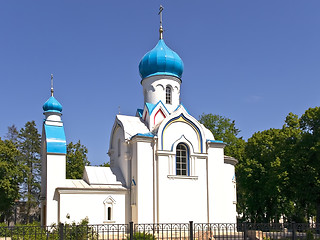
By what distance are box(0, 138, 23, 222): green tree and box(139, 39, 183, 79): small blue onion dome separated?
33.6 ft

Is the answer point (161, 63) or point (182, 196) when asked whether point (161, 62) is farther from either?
point (182, 196)

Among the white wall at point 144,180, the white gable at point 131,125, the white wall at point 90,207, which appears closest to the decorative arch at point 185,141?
the white wall at point 144,180

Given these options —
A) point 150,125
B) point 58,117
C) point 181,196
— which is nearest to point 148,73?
point 150,125

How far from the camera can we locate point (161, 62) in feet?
68.6

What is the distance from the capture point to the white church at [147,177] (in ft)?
57.2

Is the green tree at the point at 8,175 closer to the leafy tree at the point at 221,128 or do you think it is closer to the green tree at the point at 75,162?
the green tree at the point at 75,162

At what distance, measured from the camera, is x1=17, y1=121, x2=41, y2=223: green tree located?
29.8 meters

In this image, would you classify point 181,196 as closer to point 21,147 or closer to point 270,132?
point 270,132

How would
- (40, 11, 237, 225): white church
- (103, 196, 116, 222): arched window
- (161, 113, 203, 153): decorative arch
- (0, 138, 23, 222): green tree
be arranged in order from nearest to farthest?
1. (40, 11, 237, 225): white church
2. (103, 196, 116, 222): arched window
3. (161, 113, 203, 153): decorative arch
4. (0, 138, 23, 222): green tree

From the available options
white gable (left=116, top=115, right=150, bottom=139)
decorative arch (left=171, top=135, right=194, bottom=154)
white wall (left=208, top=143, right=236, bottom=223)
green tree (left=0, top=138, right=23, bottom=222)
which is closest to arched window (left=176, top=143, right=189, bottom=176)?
decorative arch (left=171, top=135, right=194, bottom=154)

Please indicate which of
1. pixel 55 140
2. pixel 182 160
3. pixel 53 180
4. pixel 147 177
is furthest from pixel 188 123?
pixel 53 180

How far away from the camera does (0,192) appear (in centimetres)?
2386

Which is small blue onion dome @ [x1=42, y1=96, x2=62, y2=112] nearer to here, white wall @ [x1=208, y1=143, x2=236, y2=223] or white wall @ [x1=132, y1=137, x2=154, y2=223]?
white wall @ [x1=132, y1=137, x2=154, y2=223]

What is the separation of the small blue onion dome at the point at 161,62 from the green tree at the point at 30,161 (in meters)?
14.1
